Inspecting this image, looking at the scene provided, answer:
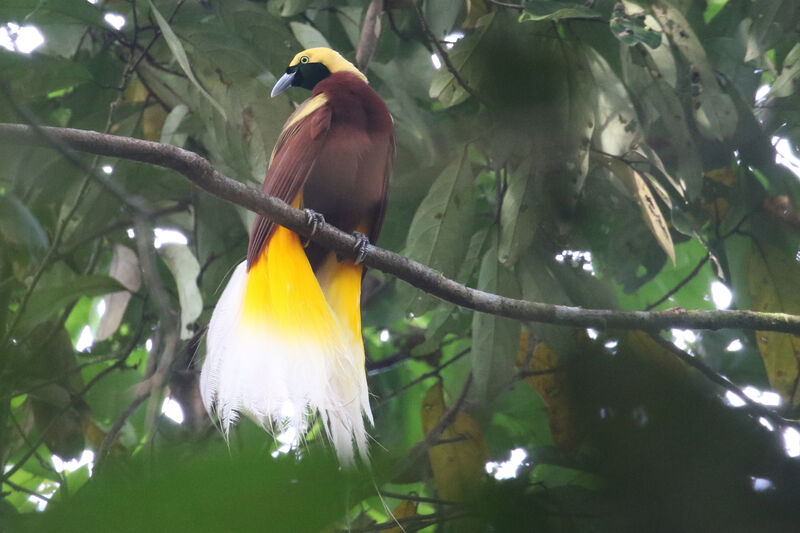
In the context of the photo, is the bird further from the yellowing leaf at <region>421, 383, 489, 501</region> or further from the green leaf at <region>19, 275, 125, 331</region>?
the green leaf at <region>19, 275, 125, 331</region>

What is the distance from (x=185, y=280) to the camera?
5.95 ft

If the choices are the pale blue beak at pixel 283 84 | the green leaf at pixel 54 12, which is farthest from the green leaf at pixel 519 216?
the green leaf at pixel 54 12

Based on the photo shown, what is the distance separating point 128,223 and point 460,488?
6.30 ft

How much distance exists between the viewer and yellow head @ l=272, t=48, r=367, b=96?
2092mm

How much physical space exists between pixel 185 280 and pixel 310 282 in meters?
0.27

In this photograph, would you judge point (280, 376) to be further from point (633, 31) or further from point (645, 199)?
point (633, 31)

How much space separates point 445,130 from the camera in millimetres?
2174

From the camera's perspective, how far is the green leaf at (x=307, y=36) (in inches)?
79.4

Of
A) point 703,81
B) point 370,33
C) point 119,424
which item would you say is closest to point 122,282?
point 119,424

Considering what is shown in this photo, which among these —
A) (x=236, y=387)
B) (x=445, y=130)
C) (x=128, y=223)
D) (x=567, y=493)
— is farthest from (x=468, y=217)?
(x=567, y=493)

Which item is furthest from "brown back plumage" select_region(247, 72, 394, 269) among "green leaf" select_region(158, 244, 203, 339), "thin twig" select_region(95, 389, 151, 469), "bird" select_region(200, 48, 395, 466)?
"thin twig" select_region(95, 389, 151, 469)

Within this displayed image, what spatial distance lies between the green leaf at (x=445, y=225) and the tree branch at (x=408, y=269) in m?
0.17

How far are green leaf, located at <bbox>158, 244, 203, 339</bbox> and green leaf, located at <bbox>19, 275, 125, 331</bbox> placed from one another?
0.15 meters

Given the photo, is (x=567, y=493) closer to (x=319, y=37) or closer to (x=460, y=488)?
(x=460, y=488)
